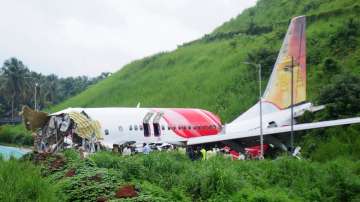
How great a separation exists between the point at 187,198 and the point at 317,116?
2004 centimetres

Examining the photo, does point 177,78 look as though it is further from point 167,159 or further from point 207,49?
point 167,159

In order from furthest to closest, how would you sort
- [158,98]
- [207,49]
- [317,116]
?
[207,49], [158,98], [317,116]

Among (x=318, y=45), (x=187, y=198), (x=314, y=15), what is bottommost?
(x=187, y=198)

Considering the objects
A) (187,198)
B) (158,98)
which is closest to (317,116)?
(187,198)

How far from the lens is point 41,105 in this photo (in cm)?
8488

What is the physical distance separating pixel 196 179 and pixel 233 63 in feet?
144

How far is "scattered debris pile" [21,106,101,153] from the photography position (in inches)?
985

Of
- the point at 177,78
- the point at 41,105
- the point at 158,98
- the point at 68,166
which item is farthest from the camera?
the point at 41,105

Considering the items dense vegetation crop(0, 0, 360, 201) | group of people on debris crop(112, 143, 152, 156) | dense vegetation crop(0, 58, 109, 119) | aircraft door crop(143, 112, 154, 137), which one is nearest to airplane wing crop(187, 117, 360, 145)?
dense vegetation crop(0, 0, 360, 201)

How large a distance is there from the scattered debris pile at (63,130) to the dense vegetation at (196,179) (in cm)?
683

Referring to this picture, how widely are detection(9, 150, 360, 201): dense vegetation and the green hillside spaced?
25347 mm

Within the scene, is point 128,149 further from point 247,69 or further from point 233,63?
point 233,63

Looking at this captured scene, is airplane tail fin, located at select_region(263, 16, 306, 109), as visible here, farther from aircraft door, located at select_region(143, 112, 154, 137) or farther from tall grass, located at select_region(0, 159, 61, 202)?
tall grass, located at select_region(0, 159, 61, 202)

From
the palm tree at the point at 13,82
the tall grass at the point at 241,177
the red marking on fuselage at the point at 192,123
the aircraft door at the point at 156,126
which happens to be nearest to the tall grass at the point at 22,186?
the tall grass at the point at 241,177
